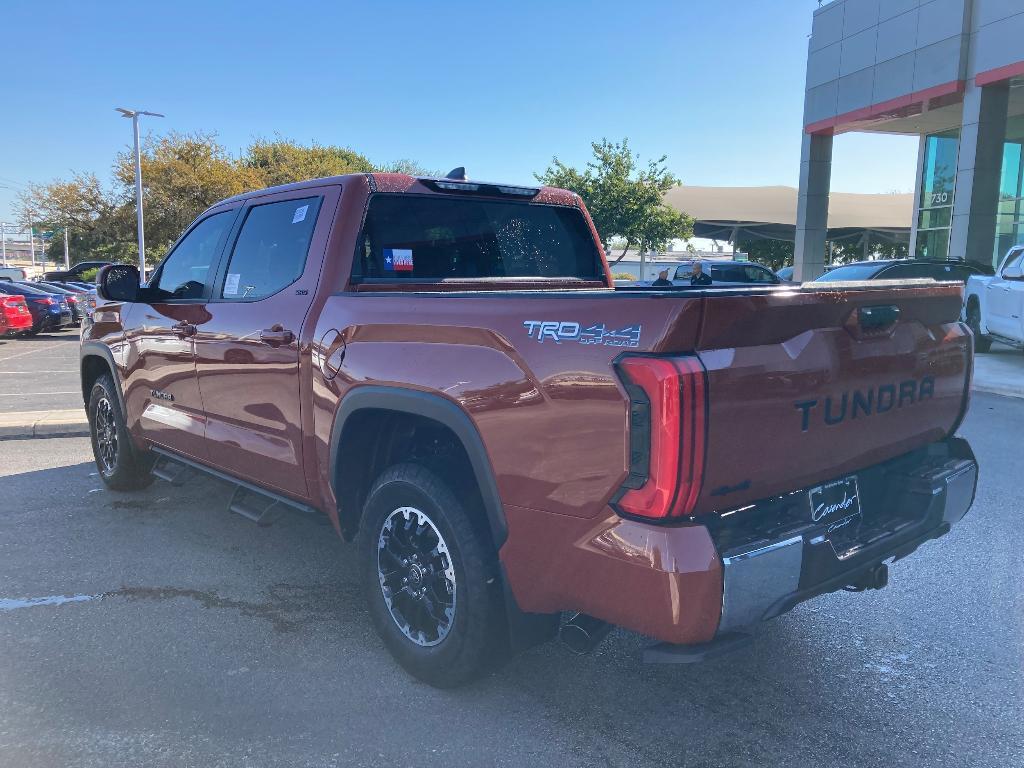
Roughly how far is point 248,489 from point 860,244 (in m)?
43.7

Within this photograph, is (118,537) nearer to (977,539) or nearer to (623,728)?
(623,728)

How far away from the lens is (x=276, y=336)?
3.66 m

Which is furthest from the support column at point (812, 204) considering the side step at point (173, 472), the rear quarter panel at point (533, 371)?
the rear quarter panel at point (533, 371)

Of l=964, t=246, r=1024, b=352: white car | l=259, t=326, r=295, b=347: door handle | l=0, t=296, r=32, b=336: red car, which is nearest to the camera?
l=259, t=326, r=295, b=347: door handle

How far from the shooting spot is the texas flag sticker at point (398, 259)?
12.2 ft

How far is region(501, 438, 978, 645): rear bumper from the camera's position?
222cm

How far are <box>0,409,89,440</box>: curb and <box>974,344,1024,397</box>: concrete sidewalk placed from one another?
1071 cm

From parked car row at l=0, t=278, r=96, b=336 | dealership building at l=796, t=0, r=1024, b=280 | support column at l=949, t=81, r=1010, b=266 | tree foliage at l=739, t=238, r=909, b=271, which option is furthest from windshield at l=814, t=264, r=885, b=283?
tree foliage at l=739, t=238, r=909, b=271

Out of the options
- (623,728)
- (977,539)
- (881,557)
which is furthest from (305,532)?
(977,539)

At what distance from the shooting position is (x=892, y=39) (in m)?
21.0

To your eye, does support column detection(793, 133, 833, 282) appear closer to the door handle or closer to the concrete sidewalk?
the concrete sidewalk

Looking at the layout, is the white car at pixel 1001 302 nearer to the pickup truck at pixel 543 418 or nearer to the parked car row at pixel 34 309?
the pickup truck at pixel 543 418

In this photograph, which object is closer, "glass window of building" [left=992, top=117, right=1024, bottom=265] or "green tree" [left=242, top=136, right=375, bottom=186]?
"glass window of building" [left=992, top=117, right=1024, bottom=265]

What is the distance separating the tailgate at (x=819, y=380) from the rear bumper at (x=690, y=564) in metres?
0.11
